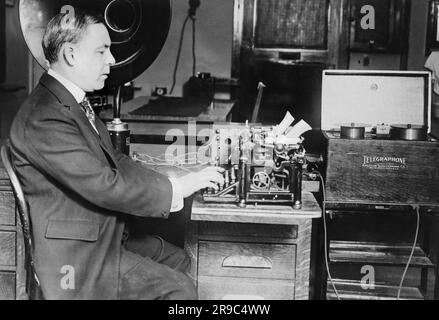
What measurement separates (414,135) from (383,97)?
1.23 feet

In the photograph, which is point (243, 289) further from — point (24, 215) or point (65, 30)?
point (65, 30)

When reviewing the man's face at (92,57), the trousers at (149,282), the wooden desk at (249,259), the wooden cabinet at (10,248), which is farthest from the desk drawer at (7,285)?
the man's face at (92,57)

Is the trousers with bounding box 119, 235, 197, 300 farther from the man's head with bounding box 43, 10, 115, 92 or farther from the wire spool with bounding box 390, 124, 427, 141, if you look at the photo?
the wire spool with bounding box 390, 124, 427, 141

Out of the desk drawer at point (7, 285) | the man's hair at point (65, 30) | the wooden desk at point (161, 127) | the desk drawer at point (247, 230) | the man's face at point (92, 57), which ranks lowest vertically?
the desk drawer at point (7, 285)

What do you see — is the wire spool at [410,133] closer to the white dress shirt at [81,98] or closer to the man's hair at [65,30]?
the white dress shirt at [81,98]

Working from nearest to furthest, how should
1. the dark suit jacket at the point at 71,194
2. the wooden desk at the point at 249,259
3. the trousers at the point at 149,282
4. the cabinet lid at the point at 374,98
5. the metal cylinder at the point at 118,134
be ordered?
the dark suit jacket at the point at 71,194
the trousers at the point at 149,282
the wooden desk at the point at 249,259
the metal cylinder at the point at 118,134
the cabinet lid at the point at 374,98

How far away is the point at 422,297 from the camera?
8.45 feet

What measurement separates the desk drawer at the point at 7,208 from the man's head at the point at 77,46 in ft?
1.94

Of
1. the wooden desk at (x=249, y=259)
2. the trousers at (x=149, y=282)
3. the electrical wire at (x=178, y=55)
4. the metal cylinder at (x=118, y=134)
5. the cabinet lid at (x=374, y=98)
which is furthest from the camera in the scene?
the electrical wire at (x=178, y=55)

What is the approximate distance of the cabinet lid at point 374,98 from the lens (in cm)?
261

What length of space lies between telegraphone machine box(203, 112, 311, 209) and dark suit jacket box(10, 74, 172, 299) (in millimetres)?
250

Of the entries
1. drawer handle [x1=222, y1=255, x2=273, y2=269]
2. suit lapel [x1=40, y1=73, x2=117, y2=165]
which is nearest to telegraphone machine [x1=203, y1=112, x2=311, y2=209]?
drawer handle [x1=222, y1=255, x2=273, y2=269]

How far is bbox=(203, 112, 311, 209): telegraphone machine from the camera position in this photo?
199cm
